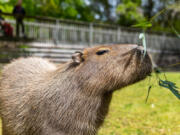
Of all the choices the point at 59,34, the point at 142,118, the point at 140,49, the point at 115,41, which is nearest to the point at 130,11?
the point at 59,34

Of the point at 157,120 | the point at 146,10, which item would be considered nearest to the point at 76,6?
the point at 146,10

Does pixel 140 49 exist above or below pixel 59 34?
below

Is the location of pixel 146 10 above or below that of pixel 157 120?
above

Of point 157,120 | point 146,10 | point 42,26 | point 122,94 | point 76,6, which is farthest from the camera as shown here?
point 146,10

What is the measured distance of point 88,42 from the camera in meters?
13.7

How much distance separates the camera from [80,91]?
2.23 meters

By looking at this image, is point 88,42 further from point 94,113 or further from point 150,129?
point 94,113

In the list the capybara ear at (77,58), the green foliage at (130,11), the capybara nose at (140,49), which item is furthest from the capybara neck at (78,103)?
the green foliage at (130,11)

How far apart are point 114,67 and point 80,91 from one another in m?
0.42

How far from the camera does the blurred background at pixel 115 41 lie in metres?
3.70

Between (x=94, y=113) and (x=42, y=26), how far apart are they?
10720 millimetres

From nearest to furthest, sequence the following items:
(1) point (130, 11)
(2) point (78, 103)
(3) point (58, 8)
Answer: (2) point (78, 103) < (3) point (58, 8) < (1) point (130, 11)

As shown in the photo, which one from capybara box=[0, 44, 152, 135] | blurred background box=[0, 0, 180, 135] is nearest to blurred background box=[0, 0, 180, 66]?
blurred background box=[0, 0, 180, 135]

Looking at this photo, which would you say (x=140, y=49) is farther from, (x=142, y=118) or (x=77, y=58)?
(x=142, y=118)
